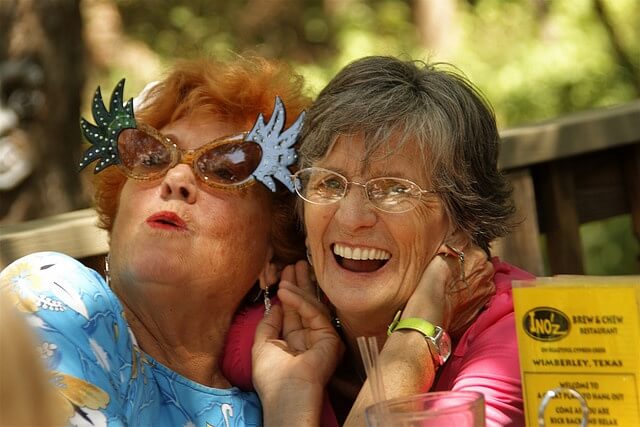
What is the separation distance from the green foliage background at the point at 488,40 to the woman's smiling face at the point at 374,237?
2357 millimetres

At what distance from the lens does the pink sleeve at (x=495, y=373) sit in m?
2.43

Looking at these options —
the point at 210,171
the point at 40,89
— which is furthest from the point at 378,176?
the point at 40,89

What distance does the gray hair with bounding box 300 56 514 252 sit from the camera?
2.77m

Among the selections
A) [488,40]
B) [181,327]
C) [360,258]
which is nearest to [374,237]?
[360,258]

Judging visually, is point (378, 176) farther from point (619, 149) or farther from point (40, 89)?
point (40, 89)

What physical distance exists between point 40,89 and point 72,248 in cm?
330

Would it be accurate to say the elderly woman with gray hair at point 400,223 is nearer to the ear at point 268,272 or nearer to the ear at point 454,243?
the ear at point 454,243

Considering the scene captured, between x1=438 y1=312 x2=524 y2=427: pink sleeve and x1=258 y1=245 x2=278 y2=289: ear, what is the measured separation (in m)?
0.66

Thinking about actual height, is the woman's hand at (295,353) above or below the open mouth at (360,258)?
below

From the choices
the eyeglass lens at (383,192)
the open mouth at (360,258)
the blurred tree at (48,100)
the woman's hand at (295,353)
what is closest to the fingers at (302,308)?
the woman's hand at (295,353)

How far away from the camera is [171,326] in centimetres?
296

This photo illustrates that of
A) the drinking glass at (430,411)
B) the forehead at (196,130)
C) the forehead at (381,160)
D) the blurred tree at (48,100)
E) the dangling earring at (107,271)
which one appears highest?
the blurred tree at (48,100)

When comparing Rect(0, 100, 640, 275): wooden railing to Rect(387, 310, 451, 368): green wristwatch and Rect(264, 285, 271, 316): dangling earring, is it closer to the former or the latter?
Rect(264, 285, 271, 316): dangling earring

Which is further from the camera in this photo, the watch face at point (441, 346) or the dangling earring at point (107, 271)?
the dangling earring at point (107, 271)
